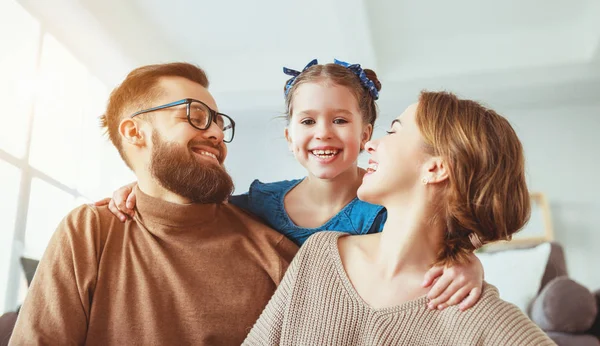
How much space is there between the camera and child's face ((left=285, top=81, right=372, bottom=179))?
6.29 feet

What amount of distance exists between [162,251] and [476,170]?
2.84ft

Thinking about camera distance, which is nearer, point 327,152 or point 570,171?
point 327,152

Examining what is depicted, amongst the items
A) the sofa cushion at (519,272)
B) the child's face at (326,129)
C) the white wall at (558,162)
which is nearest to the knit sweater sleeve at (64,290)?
the child's face at (326,129)

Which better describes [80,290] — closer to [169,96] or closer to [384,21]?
[169,96]

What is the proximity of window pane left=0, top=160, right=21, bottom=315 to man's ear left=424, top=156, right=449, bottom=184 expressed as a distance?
2.70 meters

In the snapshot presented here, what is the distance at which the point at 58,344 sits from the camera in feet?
4.77

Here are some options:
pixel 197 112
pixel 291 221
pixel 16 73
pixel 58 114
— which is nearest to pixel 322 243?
pixel 291 221

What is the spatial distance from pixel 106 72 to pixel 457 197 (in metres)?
4.08

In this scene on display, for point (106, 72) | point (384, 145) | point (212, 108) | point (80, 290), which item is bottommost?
point (80, 290)

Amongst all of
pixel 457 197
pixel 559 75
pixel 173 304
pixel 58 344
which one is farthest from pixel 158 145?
pixel 559 75

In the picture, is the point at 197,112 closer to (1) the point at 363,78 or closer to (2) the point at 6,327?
(1) the point at 363,78

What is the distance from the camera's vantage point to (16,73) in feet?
11.5

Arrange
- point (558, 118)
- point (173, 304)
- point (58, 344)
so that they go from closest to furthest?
point (58, 344)
point (173, 304)
point (558, 118)

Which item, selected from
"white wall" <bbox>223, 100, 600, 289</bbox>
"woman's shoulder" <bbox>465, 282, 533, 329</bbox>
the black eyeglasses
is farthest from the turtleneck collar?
"white wall" <bbox>223, 100, 600, 289</bbox>
